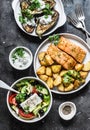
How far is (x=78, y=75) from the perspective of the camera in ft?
11.4

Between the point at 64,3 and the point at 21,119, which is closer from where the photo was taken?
the point at 21,119

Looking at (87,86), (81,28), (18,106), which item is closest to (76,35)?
(81,28)

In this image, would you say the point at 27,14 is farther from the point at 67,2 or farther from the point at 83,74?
the point at 83,74

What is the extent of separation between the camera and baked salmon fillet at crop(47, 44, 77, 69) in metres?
3.49

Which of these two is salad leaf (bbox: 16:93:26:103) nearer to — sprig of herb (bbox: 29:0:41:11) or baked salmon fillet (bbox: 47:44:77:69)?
baked salmon fillet (bbox: 47:44:77:69)

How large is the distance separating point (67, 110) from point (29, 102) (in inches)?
8.9

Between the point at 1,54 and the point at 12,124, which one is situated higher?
the point at 1,54

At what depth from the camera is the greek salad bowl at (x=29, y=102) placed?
342cm

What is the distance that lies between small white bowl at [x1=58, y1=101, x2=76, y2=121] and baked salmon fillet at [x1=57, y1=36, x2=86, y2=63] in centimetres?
25

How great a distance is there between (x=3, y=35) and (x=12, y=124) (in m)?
0.52

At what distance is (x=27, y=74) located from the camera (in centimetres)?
356

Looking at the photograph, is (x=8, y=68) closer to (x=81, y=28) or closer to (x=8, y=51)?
(x=8, y=51)

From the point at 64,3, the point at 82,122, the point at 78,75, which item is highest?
the point at 64,3

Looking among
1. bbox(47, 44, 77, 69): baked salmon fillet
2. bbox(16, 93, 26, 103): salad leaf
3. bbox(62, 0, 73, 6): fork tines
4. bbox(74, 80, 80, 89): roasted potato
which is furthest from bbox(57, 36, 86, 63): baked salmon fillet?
bbox(16, 93, 26, 103): salad leaf
